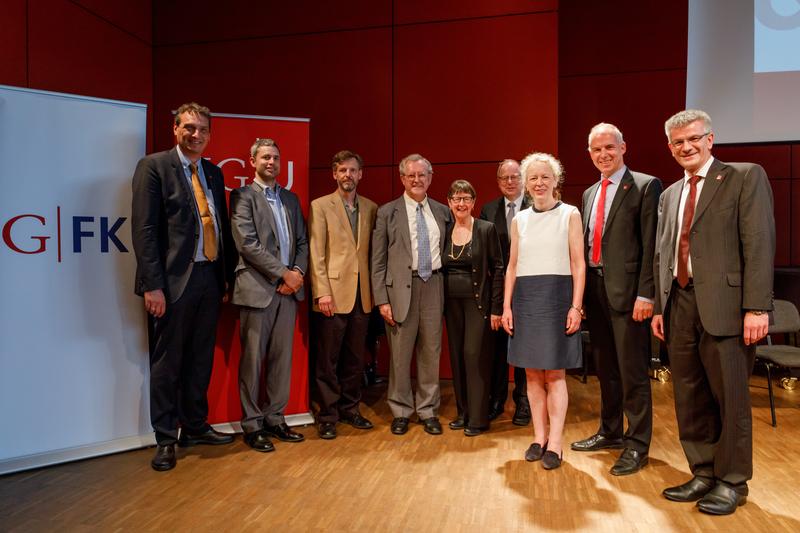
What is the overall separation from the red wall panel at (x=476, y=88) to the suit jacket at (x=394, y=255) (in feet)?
5.14

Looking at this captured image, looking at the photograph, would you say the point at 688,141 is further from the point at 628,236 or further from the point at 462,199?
the point at 462,199

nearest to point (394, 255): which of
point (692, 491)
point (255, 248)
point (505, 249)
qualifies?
point (505, 249)

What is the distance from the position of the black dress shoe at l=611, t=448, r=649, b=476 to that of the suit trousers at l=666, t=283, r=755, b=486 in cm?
33

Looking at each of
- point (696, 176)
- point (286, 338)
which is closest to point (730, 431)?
point (696, 176)

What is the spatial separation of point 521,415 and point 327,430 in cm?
136

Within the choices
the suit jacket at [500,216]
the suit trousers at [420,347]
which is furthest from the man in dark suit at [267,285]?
the suit jacket at [500,216]

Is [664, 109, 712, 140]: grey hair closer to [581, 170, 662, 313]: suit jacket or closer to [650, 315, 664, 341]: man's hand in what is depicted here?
[581, 170, 662, 313]: suit jacket

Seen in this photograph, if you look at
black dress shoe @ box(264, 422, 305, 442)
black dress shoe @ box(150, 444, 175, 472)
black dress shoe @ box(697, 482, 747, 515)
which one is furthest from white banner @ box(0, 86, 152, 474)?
black dress shoe @ box(697, 482, 747, 515)

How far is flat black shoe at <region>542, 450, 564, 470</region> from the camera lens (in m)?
2.65

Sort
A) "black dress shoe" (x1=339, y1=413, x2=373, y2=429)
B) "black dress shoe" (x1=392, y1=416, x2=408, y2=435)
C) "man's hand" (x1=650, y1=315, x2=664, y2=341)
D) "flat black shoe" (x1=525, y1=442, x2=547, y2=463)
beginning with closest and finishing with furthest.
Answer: "man's hand" (x1=650, y1=315, x2=664, y2=341), "flat black shoe" (x1=525, y1=442, x2=547, y2=463), "black dress shoe" (x1=392, y1=416, x2=408, y2=435), "black dress shoe" (x1=339, y1=413, x2=373, y2=429)

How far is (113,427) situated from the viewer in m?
2.89

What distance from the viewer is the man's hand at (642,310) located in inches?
99.2

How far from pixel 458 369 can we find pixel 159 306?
6.13ft

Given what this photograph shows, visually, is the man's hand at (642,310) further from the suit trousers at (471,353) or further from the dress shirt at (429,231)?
the dress shirt at (429,231)
